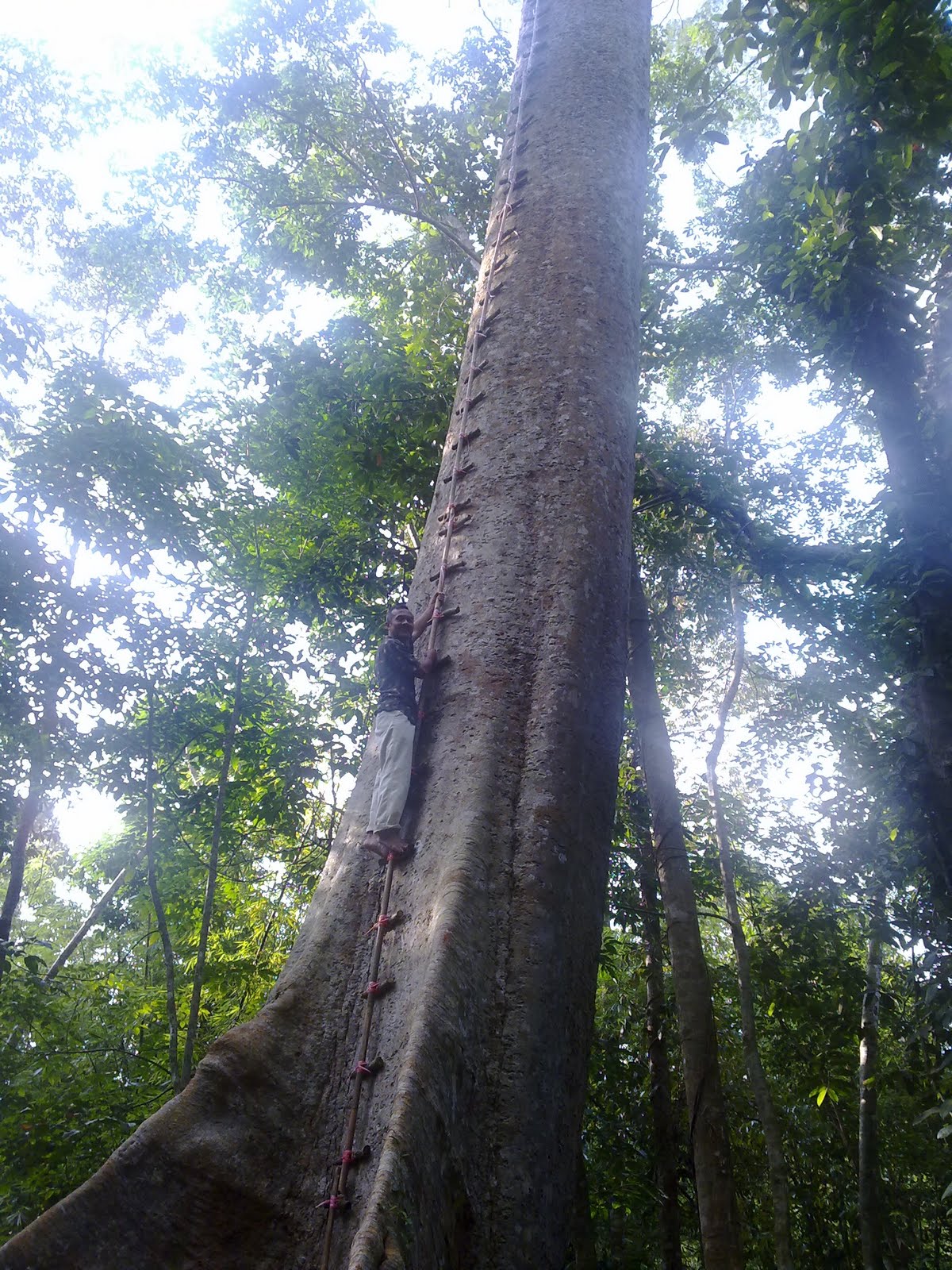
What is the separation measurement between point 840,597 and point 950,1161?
5106 mm

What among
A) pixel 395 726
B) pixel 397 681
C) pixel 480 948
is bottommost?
pixel 480 948

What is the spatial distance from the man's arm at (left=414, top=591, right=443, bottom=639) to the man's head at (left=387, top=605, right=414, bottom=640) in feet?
0.10

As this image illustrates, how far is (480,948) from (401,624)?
1149 millimetres

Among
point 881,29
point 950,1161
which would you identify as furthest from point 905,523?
point 950,1161

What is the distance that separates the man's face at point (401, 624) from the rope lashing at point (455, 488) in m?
0.13

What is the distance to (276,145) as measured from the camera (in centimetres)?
909

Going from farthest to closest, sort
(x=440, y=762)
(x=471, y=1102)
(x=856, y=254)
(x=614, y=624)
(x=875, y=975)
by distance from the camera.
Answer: (x=875, y=975) < (x=856, y=254) < (x=614, y=624) < (x=440, y=762) < (x=471, y=1102)

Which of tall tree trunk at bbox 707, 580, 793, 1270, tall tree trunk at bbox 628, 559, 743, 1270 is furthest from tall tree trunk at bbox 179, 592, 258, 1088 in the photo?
tall tree trunk at bbox 707, 580, 793, 1270

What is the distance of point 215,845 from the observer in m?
4.32

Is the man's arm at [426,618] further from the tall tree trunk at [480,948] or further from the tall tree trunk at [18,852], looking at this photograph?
the tall tree trunk at [18,852]

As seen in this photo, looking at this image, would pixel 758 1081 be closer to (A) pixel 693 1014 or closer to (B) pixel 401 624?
(A) pixel 693 1014

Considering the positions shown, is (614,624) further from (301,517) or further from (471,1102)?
(301,517)

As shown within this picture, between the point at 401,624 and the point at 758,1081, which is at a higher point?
the point at 401,624

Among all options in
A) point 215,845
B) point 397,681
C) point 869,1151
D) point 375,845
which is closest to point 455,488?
point 397,681
